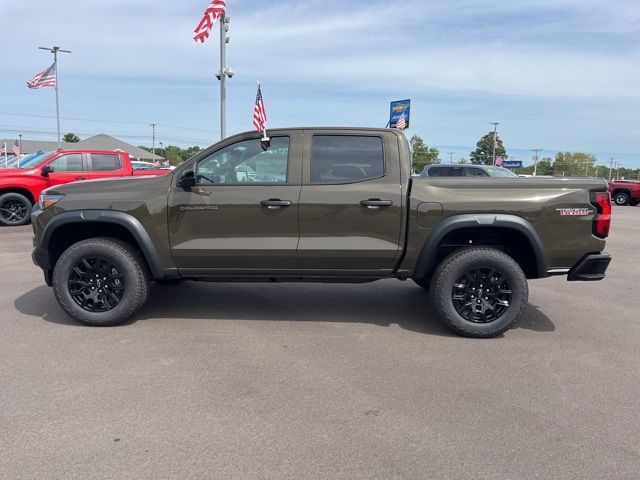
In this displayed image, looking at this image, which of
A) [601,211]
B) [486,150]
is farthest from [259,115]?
[486,150]

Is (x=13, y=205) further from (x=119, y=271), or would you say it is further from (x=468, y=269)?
(x=468, y=269)

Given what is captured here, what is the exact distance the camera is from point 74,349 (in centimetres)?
433

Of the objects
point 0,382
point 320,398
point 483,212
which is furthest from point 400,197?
point 0,382

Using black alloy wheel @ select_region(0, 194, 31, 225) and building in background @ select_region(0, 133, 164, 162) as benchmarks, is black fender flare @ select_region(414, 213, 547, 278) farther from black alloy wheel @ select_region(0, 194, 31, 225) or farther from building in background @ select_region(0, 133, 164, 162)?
building in background @ select_region(0, 133, 164, 162)

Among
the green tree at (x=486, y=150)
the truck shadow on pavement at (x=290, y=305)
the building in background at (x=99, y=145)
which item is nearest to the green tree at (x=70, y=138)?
the building in background at (x=99, y=145)

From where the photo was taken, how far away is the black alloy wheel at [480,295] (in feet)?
15.5

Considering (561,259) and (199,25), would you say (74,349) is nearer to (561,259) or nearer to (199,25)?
(561,259)

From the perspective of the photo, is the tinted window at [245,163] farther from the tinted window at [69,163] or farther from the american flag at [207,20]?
the tinted window at [69,163]

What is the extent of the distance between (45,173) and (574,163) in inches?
4180

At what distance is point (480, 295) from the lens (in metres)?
4.75

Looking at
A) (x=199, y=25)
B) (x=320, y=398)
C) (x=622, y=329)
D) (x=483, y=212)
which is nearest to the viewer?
(x=320, y=398)

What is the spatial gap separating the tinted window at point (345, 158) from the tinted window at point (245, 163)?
0.31 m

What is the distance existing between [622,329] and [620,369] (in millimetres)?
1197

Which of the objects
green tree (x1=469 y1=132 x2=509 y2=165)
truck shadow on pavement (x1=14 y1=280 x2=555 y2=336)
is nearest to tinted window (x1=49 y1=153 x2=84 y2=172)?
truck shadow on pavement (x1=14 y1=280 x2=555 y2=336)
